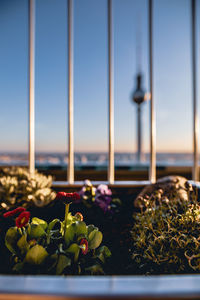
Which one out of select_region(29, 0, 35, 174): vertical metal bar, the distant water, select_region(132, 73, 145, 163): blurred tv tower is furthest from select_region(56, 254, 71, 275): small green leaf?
select_region(132, 73, 145, 163): blurred tv tower

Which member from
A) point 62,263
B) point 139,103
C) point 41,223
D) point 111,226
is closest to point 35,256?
point 62,263

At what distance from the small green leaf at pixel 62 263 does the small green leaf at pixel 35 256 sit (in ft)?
0.21

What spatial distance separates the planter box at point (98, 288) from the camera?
0.39 metres

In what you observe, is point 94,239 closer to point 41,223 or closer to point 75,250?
point 75,250

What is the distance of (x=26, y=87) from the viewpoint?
268 centimetres

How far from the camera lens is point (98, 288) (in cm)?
40

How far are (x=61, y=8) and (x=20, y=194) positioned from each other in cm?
246

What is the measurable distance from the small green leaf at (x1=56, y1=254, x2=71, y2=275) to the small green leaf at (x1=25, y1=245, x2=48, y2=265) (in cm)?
6

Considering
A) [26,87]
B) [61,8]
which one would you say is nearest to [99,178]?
[26,87]

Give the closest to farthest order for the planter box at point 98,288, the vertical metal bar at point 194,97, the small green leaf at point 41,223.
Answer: the planter box at point 98,288 < the small green leaf at point 41,223 < the vertical metal bar at point 194,97

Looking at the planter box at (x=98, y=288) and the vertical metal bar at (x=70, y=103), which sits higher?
the vertical metal bar at (x=70, y=103)

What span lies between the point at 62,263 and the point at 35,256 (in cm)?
11

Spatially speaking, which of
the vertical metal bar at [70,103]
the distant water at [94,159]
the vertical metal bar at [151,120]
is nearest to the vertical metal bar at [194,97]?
the vertical metal bar at [151,120]

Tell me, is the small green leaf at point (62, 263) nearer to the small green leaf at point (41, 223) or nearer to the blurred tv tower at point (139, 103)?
the small green leaf at point (41, 223)
